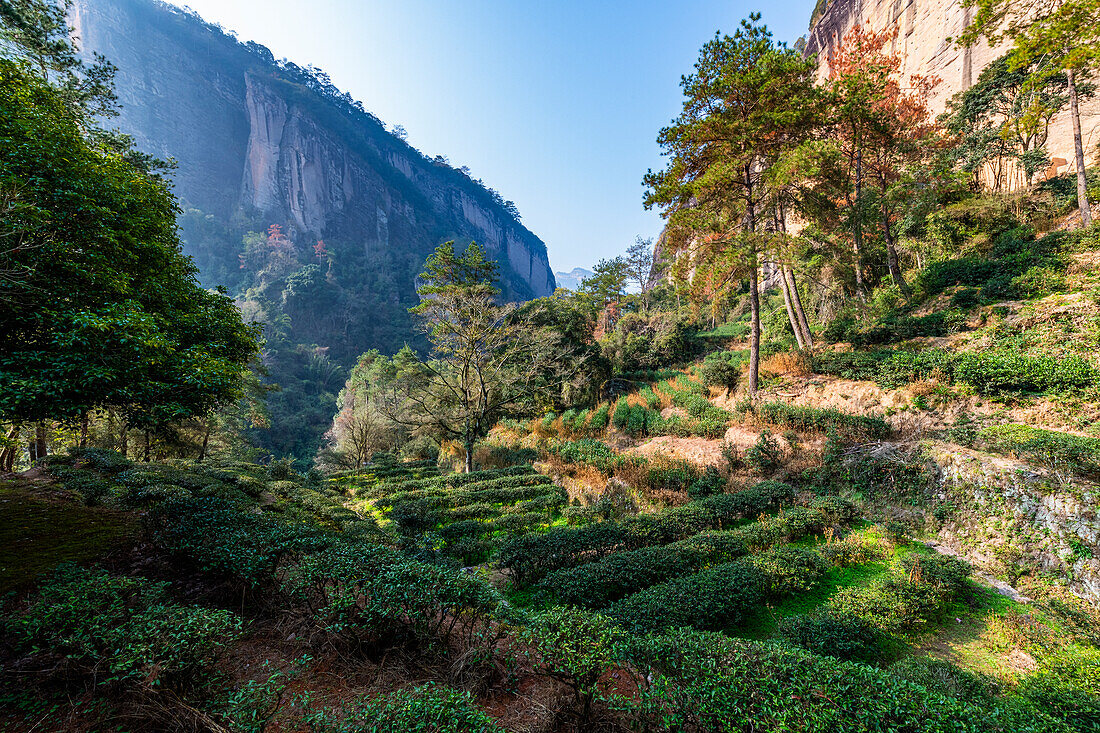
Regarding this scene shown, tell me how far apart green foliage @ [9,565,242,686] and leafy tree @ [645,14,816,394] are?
1260cm

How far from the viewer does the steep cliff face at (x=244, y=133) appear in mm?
64500

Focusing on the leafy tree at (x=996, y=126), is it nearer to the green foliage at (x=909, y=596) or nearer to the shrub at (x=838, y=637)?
the green foliage at (x=909, y=596)

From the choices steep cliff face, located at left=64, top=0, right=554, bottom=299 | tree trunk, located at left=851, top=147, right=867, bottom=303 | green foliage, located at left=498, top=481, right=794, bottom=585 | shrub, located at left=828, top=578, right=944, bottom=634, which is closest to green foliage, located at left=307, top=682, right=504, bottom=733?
green foliage, located at left=498, top=481, right=794, bottom=585

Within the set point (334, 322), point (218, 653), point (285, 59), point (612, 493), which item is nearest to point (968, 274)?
point (612, 493)

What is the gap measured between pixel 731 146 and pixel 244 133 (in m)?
100

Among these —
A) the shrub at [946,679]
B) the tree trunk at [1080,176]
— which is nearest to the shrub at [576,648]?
the shrub at [946,679]

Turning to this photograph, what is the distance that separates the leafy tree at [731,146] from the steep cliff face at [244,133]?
221 ft

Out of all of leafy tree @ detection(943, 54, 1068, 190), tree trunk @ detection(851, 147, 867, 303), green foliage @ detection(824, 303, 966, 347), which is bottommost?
green foliage @ detection(824, 303, 966, 347)

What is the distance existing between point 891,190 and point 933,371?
895cm

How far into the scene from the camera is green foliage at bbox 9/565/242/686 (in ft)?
7.78

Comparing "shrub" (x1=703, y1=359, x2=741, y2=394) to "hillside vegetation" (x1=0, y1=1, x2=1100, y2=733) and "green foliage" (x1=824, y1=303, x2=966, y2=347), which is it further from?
"green foliage" (x1=824, y1=303, x2=966, y2=347)

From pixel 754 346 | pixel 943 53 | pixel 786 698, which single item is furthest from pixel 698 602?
pixel 943 53

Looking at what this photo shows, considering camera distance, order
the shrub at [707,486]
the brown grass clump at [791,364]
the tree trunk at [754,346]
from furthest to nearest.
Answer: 1. the tree trunk at [754,346]
2. the brown grass clump at [791,364]
3. the shrub at [707,486]

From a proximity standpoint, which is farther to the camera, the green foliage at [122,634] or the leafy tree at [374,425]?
the leafy tree at [374,425]
